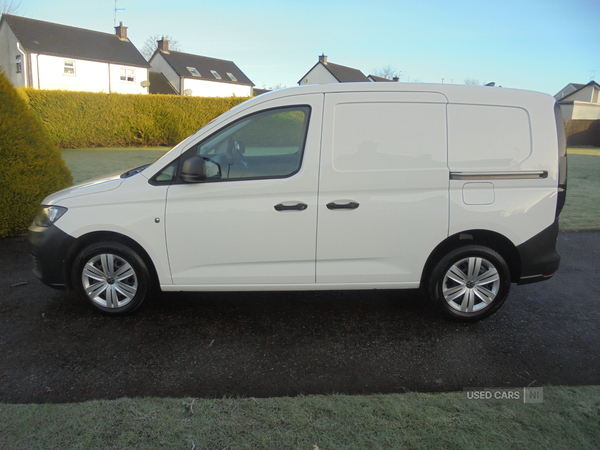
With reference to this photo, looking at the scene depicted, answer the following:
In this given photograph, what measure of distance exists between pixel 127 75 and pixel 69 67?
17.2ft

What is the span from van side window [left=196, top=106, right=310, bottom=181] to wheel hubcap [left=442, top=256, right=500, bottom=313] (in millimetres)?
1721

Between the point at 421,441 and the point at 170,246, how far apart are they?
2.58 meters

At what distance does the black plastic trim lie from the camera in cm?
420

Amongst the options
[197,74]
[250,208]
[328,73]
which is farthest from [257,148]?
[328,73]

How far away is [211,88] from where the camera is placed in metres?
53.2

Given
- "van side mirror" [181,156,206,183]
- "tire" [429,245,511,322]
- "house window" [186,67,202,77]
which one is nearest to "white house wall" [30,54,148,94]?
"house window" [186,67,202,77]

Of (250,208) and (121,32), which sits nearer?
(250,208)

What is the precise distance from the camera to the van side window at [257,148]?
13.6 feet

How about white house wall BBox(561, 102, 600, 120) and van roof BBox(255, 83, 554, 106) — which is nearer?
van roof BBox(255, 83, 554, 106)

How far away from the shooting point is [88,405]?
2.98 m

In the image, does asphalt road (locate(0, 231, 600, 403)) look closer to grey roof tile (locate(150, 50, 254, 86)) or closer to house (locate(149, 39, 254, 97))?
house (locate(149, 39, 254, 97))

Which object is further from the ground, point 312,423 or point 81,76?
point 81,76

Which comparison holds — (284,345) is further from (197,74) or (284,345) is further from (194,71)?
(194,71)

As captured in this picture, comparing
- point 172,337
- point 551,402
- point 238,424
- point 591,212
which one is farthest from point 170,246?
point 591,212
